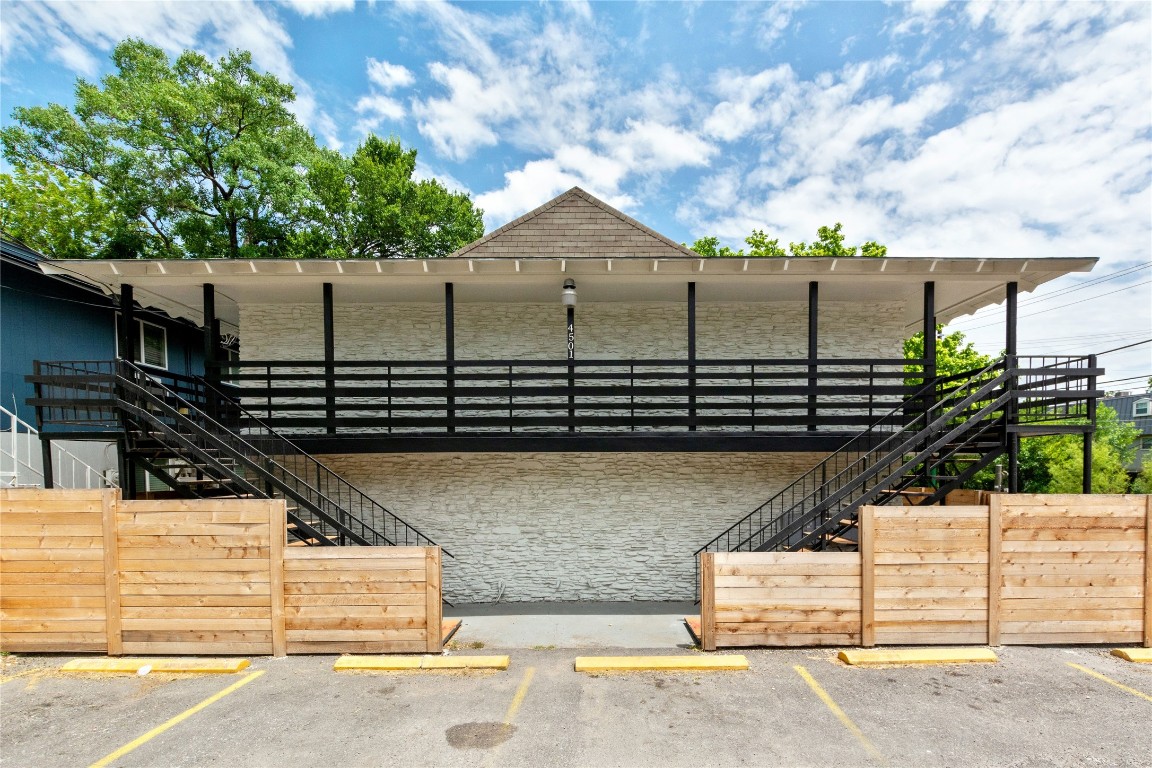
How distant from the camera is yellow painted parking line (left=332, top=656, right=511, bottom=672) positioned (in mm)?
4855

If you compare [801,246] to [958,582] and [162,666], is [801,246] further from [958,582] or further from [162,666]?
[162,666]

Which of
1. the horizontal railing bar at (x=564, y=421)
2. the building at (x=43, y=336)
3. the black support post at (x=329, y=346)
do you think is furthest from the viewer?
the building at (x=43, y=336)

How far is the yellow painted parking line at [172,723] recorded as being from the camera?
11.7ft

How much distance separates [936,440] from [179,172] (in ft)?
79.9

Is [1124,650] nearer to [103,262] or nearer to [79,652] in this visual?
[79,652]

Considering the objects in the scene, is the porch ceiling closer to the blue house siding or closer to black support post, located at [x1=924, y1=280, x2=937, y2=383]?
black support post, located at [x1=924, y1=280, x2=937, y2=383]

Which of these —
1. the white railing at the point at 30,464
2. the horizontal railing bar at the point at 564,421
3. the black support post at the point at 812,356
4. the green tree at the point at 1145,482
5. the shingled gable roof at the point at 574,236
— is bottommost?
the green tree at the point at 1145,482

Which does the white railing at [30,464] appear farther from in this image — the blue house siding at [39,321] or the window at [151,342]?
the window at [151,342]

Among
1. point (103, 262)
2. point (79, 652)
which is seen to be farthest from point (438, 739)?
point (103, 262)

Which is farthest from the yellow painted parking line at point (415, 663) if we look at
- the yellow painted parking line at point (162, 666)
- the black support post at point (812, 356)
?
the black support post at point (812, 356)

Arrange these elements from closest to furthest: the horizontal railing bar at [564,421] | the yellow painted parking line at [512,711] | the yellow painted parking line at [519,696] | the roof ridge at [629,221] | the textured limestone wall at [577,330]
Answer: the yellow painted parking line at [512,711] < the yellow painted parking line at [519,696] < the horizontal railing bar at [564,421] < the textured limestone wall at [577,330] < the roof ridge at [629,221]

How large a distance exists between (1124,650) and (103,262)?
13.6 m

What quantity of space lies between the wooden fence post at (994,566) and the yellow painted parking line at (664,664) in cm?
279

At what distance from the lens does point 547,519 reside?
772cm
